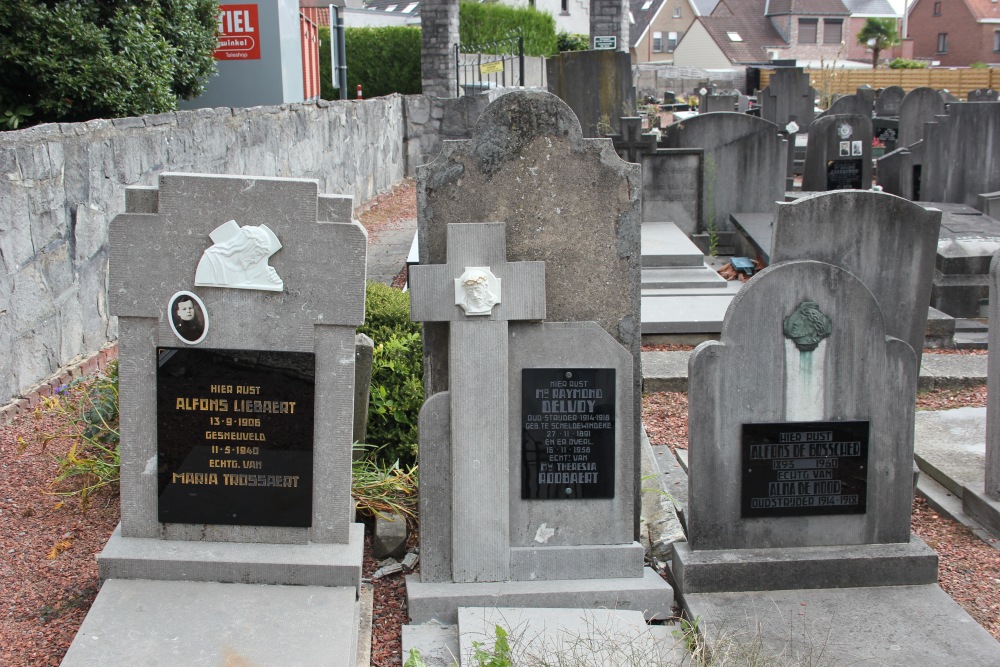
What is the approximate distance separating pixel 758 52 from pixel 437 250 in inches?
3279

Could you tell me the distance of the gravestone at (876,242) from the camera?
437cm

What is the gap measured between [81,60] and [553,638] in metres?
6.82

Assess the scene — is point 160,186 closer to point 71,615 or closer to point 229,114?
point 71,615

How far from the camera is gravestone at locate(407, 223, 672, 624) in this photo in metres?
4.00

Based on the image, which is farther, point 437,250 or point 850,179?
point 850,179

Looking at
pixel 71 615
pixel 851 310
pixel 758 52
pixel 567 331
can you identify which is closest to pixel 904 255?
pixel 851 310

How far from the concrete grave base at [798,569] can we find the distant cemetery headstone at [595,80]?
10391mm

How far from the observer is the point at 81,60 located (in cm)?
834

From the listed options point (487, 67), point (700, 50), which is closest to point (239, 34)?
point (487, 67)

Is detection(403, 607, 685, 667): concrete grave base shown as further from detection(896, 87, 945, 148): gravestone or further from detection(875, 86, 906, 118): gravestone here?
detection(875, 86, 906, 118): gravestone

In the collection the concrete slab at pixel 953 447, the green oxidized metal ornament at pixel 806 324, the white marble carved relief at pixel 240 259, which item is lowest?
the concrete slab at pixel 953 447

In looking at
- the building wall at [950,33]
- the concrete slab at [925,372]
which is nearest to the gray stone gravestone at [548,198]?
the concrete slab at [925,372]

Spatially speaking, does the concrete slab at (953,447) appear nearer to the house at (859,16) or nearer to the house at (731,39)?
the house at (731,39)

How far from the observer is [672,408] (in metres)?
6.73
